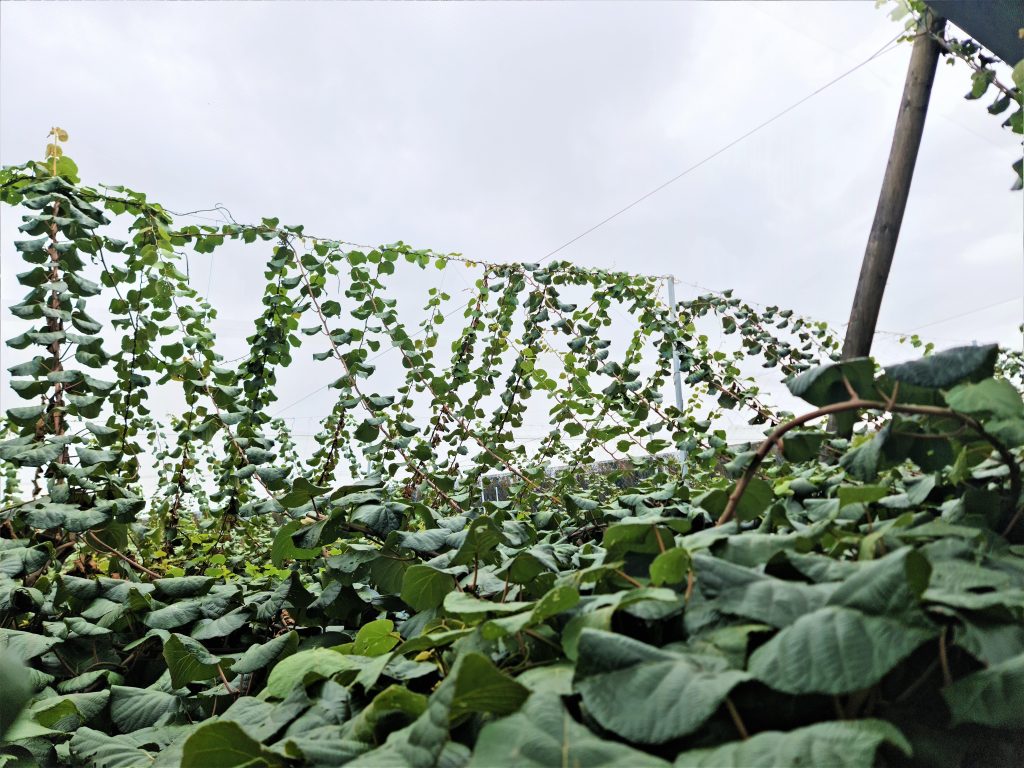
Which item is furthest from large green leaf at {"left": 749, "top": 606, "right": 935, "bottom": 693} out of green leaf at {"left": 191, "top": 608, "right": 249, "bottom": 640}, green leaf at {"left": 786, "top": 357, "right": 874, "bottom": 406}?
→ green leaf at {"left": 191, "top": 608, "right": 249, "bottom": 640}

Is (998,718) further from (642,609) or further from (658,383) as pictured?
(658,383)

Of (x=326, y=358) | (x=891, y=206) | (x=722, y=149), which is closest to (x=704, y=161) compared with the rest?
(x=722, y=149)

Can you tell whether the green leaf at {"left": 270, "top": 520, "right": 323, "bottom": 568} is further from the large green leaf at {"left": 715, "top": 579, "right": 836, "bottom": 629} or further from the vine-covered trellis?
the large green leaf at {"left": 715, "top": 579, "right": 836, "bottom": 629}

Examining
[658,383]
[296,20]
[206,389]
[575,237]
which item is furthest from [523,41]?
[575,237]

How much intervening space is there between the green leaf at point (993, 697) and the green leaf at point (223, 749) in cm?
49

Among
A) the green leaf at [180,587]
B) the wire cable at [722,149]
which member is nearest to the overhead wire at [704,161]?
the wire cable at [722,149]

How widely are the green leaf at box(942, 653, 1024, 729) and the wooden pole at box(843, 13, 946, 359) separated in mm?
2094

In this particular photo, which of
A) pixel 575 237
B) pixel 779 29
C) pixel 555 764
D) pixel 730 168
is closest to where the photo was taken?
pixel 555 764

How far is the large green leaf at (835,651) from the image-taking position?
0.40 metres

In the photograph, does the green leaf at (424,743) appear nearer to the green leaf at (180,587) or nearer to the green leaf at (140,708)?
the green leaf at (140,708)

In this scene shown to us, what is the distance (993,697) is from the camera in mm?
414

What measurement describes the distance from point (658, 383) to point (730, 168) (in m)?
2.19

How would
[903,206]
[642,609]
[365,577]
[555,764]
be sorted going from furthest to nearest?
[903,206] < [365,577] < [642,609] < [555,764]

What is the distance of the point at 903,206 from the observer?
7.57 ft
